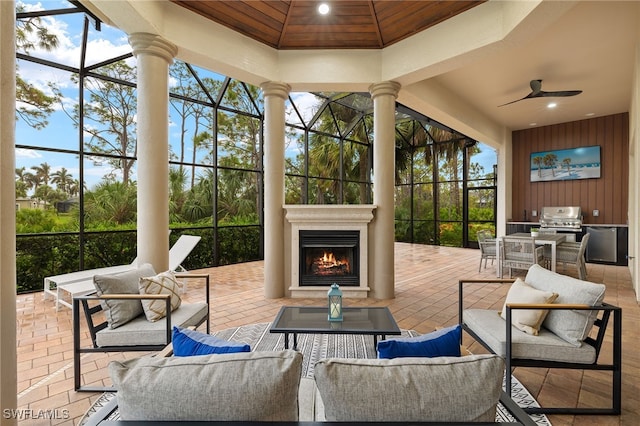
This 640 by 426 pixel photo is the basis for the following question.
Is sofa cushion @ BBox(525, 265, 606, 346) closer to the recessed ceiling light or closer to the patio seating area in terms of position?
the patio seating area

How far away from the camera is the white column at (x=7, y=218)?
3.74 feet

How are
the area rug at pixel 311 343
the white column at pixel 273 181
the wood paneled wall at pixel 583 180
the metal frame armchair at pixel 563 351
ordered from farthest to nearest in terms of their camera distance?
the wood paneled wall at pixel 583 180 → the white column at pixel 273 181 → the area rug at pixel 311 343 → the metal frame armchair at pixel 563 351

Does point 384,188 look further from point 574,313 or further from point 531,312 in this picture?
point 574,313

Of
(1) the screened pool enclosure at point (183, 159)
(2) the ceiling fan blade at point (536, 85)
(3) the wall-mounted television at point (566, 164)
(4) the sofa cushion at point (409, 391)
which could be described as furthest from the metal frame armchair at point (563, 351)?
(3) the wall-mounted television at point (566, 164)

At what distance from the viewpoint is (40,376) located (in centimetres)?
231

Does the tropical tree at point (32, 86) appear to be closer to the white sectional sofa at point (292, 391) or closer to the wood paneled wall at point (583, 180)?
the white sectional sofa at point (292, 391)

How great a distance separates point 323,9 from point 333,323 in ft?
11.3

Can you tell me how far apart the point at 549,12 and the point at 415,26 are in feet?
4.86

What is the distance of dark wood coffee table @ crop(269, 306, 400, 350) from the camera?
2.24 meters

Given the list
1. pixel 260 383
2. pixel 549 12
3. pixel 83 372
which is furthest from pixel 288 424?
pixel 549 12

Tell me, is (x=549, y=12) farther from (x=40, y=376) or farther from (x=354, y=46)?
(x=40, y=376)

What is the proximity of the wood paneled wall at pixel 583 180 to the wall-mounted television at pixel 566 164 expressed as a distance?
4.3 inches

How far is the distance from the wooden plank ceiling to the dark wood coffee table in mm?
3392

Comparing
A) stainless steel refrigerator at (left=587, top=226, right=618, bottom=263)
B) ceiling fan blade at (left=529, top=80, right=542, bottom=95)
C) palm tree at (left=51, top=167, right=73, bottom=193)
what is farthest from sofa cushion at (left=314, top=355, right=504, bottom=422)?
stainless steel refrigerator at (left=587, top=226, right=618, bottom=263)
